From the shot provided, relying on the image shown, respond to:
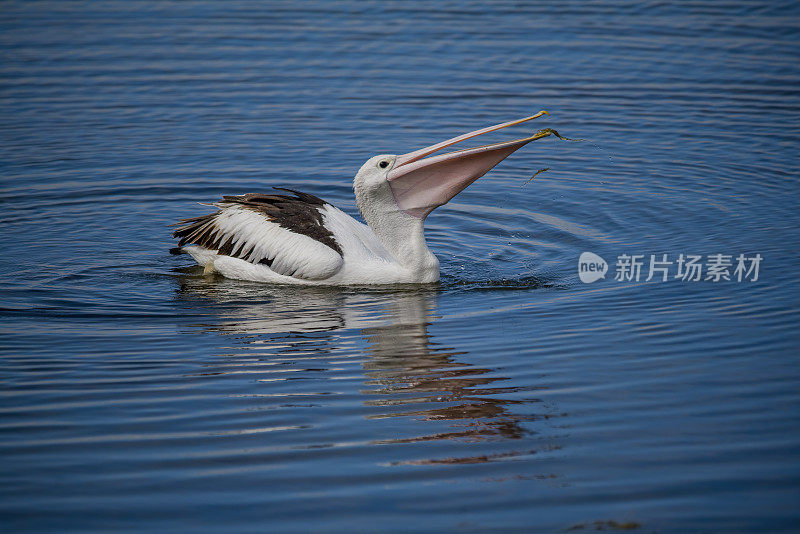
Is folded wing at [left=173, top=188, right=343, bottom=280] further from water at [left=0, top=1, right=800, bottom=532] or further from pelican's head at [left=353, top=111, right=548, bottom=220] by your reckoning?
pelican's head at [left=353, top=111, right=548, bottom=220]

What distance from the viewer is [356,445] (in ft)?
13.7

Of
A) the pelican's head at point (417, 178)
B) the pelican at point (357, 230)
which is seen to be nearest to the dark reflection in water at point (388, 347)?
the pelican at point (357, 230)

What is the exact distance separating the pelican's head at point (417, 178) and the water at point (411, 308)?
581mm

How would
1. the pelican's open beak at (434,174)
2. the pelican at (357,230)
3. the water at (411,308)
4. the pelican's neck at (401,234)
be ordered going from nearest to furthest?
1. the water at (411,308)
2. the pelican's open beak at (434,174)
3. the pelican at (357,230)
4. the pelican's neck at (401,234)

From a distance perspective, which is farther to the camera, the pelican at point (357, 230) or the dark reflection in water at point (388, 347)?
the pelican at point (357, 230)

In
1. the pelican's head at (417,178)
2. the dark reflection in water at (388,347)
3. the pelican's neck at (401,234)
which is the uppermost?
the pelican's head at (417,178)

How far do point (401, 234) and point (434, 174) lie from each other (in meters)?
0.50

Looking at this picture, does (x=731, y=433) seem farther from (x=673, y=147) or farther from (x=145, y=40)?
(x=145, y=40)

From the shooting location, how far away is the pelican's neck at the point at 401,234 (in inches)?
262

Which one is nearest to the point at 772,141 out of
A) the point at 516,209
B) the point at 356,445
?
the point at 516,209

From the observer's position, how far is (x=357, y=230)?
696cm

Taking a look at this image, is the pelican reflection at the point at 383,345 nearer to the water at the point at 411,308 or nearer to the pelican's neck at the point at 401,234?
the water at the point at 411,308

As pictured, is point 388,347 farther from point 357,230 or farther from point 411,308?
point 357,230

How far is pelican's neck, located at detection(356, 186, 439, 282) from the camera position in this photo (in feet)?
21.8
